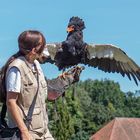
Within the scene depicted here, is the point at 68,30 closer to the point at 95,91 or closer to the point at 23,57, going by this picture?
the point at 23,57

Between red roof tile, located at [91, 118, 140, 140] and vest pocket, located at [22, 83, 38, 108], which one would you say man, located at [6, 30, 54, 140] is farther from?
red roof tile, located at [91, 118, 140, 140]

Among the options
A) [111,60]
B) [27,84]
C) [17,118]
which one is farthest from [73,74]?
[111,60]

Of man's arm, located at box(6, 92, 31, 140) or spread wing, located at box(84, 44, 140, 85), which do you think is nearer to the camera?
man's arm, located at box(6, 92, 31, 140)

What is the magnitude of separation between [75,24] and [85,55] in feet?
2.58

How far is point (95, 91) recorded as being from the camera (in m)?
105

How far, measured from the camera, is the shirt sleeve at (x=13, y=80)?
253 inches

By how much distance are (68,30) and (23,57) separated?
532 cm

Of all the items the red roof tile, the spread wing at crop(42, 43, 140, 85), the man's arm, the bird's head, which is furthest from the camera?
the red roof tile

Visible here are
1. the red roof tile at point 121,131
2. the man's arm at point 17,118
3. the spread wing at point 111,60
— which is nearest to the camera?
the man's arm at point 17,118

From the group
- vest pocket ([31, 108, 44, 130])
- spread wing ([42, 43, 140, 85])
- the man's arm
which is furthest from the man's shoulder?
→ spread wing ([42, 43, 140, 85])

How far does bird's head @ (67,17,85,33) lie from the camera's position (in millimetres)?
11609

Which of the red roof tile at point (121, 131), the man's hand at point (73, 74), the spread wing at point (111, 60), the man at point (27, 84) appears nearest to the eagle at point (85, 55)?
the spread wing at point (111, 60)

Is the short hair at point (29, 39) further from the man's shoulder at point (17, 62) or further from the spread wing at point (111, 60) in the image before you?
the spread wing at point (111, 60)

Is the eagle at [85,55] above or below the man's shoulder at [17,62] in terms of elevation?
above
